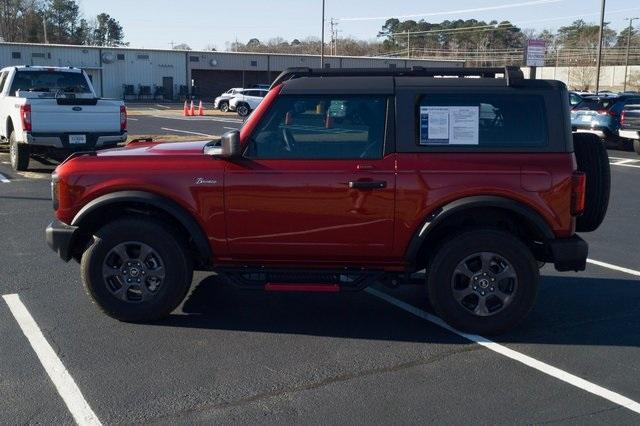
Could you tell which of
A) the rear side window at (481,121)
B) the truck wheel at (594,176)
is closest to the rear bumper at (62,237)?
the rear side window at (481,121)

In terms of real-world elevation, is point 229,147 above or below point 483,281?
above

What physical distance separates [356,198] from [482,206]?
93cm

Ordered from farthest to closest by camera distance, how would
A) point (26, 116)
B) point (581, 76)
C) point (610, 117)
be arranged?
point (581, 76), point (610, 117), point (26, 116)

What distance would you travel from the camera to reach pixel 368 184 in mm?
5133

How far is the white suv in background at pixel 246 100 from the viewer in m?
40.1

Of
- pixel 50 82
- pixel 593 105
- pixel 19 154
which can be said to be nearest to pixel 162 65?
pixel 593 105

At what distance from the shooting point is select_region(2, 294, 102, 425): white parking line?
13.1 ft

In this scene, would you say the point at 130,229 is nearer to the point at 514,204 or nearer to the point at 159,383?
the point at 159,383

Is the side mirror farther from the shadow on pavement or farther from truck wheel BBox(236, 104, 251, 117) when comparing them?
truck wheel BBox(236, 104, 251, 117)

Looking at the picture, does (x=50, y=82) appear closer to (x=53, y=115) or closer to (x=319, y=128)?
(x=53, y=115)

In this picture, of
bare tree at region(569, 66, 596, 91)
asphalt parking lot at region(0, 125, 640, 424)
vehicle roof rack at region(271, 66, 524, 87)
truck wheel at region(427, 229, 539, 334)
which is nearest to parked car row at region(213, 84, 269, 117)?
bare tree at region(569, 66, 596, 91)

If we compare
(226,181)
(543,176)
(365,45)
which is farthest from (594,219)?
(365,45)

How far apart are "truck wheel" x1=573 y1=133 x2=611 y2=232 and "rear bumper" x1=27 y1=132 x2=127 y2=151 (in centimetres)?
921

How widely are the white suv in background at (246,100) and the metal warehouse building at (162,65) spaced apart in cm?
1375
